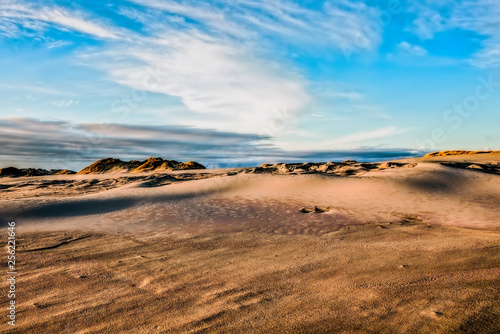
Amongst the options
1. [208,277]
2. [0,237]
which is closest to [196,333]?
[208,277]

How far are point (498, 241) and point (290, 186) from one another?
7618mm

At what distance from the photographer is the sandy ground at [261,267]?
2801 millimetres

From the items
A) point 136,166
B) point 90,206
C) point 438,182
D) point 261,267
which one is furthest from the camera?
point 136,166

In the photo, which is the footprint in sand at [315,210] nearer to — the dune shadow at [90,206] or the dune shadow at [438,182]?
the dune shadow at [438,182]

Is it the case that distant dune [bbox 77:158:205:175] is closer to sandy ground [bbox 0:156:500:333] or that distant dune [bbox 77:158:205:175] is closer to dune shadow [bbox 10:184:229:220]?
dune shadow [bbox 10:184:229:220]

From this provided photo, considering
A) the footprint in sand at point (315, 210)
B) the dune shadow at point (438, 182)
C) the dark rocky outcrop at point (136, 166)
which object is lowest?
the dark rocky outcrop at point (136, 166)

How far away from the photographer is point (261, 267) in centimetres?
425

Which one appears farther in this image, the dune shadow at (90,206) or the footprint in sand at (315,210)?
the dune shadow at (90,206)

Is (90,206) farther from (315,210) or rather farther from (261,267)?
(261,267)

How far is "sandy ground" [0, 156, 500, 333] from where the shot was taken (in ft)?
9.19

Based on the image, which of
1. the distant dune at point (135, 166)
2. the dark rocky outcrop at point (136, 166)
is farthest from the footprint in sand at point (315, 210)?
the distant dune at point (135, 166)

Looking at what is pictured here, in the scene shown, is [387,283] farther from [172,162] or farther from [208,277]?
[172,162]

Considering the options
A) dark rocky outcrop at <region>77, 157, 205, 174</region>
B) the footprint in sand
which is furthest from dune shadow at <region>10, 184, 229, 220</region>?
dark rocky outcrop at <region>77, 157, 205, 174</region>

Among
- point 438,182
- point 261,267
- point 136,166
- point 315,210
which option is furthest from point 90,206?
point 136,166
